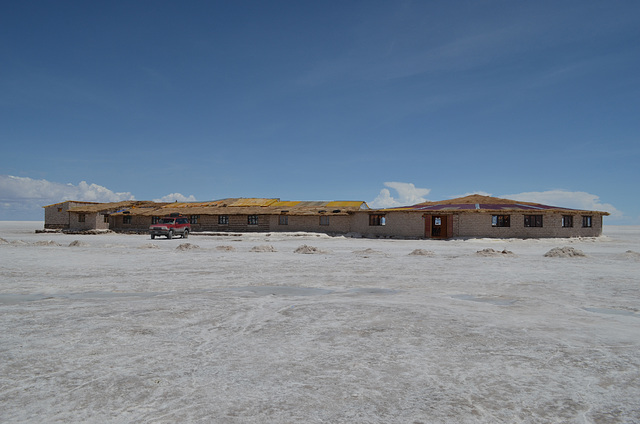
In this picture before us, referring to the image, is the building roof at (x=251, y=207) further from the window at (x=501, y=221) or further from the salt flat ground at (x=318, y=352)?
the salt flat ground at (x=318, y=352)

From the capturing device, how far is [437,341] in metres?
5.96

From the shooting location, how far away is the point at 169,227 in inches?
1420

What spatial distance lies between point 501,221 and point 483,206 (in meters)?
3.07

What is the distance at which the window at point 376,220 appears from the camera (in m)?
41.7

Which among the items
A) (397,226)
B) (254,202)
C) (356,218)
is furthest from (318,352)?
(254,202)

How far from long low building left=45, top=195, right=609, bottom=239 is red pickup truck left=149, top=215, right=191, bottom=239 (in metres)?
10.9

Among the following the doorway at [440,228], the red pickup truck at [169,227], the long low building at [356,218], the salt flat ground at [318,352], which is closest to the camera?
the salt flat ground at [318,352]

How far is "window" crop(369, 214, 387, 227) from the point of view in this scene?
41.7 metres

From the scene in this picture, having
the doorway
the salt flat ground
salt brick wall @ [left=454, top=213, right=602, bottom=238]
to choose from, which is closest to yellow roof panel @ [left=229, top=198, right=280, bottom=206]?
the doorway

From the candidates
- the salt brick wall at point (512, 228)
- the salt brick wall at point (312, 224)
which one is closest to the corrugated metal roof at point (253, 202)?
the salt brick wall at point (312, 224)

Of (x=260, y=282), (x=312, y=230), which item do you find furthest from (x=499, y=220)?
(x=260, y=282)

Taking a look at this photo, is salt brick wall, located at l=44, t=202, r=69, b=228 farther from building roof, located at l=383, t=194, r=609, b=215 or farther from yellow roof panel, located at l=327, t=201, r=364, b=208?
building roof, located at l=383, t=194, r=609, b=215

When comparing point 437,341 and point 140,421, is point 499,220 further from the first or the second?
point 140,421

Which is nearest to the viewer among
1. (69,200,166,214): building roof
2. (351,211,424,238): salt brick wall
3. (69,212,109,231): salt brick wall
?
(351,211,424,238): salt brick wall
